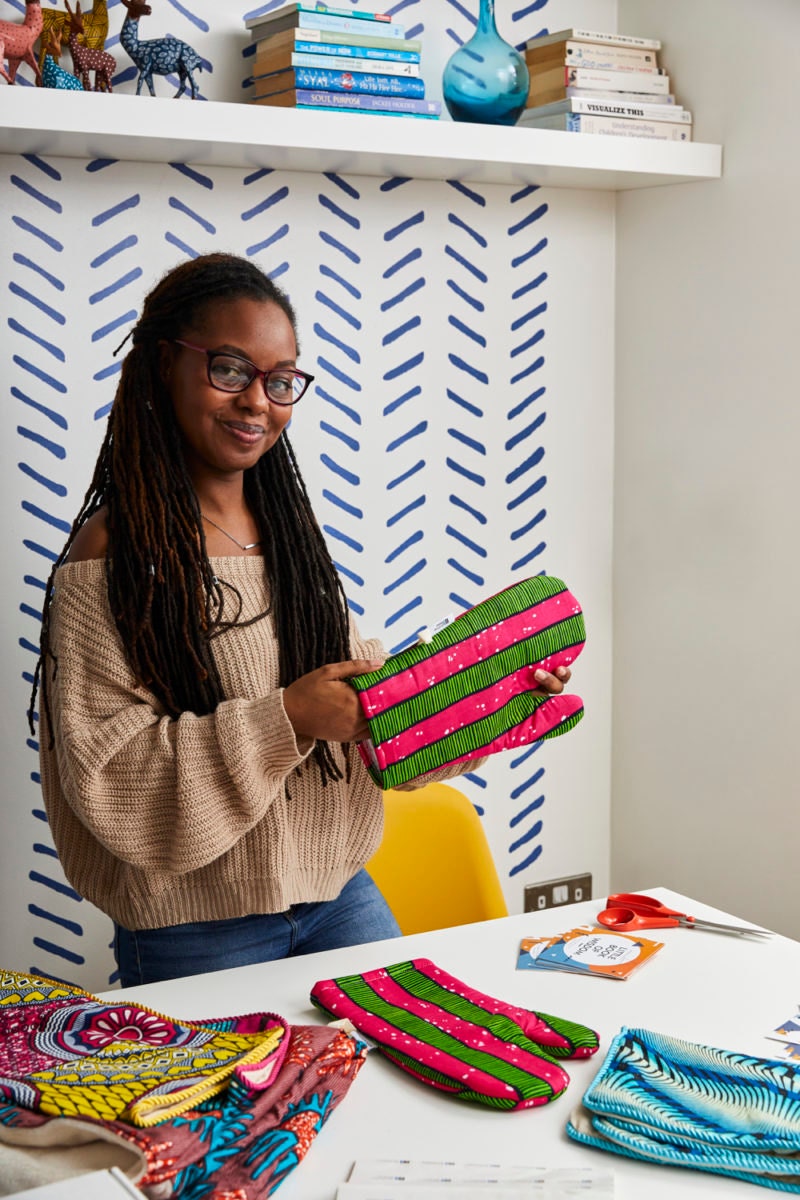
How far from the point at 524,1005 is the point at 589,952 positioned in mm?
153

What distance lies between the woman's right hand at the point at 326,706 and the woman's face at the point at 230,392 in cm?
36

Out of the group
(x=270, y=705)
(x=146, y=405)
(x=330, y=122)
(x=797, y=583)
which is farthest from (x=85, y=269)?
(x=797, y=583)

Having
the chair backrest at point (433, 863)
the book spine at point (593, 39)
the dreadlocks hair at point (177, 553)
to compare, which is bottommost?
the chair backrest at point (433, 863)

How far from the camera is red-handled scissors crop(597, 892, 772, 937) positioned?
1595mm

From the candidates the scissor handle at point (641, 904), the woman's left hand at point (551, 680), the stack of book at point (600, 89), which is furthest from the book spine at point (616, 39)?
the scissor handle at point (641, 904)

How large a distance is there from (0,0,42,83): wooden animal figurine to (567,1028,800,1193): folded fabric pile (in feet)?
5.69

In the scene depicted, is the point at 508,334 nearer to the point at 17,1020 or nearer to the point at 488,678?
the point at 488,678

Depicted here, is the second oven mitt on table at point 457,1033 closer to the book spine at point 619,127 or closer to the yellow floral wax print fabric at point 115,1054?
the yellow floral wax print fabric at point 115,1054

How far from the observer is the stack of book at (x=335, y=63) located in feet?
7.23

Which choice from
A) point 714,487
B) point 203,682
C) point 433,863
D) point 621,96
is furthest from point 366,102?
point 433,863

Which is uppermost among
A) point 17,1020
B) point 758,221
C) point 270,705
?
point 758,221

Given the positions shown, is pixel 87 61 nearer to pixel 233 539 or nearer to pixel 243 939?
pixel 233 539

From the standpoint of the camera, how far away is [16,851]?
234cm

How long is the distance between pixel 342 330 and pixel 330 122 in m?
0.46
